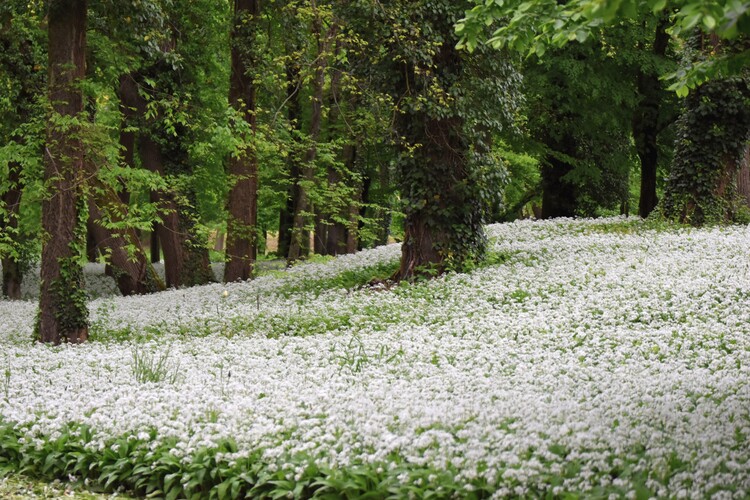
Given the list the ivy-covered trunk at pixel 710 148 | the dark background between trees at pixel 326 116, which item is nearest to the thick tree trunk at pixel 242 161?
the dark background between trees at pixel 326 116

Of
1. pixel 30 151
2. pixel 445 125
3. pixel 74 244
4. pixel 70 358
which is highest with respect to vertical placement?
pixel 445 125

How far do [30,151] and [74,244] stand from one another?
2240 millimetres

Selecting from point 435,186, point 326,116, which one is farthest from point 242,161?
point 435,186

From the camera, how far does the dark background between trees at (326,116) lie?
43.3 ft

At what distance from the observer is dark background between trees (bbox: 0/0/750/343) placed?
13211mm

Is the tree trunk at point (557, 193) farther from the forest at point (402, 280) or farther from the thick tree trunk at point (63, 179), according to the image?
the thick tree trunk at point (63, 179)

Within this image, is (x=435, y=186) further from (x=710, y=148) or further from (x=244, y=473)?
(x=244, y=473)

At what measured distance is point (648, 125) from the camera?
2511 cm

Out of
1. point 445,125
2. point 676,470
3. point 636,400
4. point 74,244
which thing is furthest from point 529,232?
point 676,470

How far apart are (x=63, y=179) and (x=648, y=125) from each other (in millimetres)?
18781

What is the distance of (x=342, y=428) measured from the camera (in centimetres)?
740

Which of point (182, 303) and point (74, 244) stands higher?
point (74, 244)

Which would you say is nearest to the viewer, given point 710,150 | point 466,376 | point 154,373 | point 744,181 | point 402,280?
point 466,376

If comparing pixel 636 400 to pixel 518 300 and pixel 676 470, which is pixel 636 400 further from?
pixel 518 300
